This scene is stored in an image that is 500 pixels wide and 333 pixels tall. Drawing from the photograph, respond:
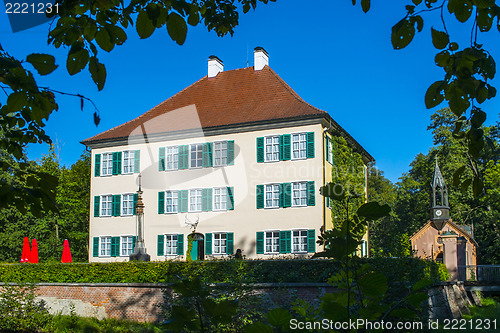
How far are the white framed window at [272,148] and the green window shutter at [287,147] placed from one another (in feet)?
1.19

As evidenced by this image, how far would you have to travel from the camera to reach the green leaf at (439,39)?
6.54 feet

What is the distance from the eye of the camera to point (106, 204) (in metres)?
28.0

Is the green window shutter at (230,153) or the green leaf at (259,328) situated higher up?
the green window shutter at (230,153)

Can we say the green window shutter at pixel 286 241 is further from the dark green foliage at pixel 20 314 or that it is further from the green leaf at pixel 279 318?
the green leaf at pixel 279 318

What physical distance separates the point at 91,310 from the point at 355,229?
1687 centimetres

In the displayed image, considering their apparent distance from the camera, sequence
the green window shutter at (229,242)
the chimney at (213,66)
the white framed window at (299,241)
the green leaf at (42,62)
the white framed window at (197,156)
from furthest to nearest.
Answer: the chimney at (213,66)
the white framed window at (197,156)
the green window shutter at (229,242)
the white framed window at (299,241)
the green leaf at (42,62)

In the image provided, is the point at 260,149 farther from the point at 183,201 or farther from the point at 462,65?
the point at 462,65

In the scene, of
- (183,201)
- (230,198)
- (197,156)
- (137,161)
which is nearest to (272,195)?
(230,198)

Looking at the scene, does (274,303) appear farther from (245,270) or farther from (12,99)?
(12,99)

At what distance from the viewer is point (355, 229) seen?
195cm

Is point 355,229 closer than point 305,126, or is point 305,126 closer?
point 355,229

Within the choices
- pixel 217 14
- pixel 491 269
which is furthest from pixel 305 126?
pixel 217 14

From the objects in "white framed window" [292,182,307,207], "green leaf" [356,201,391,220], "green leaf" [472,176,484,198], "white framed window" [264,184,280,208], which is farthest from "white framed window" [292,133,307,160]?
"green leaf" [356,201,391,220]

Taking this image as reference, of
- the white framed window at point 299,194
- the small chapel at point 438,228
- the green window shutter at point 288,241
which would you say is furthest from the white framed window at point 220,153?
the small chapel at point 438,228
